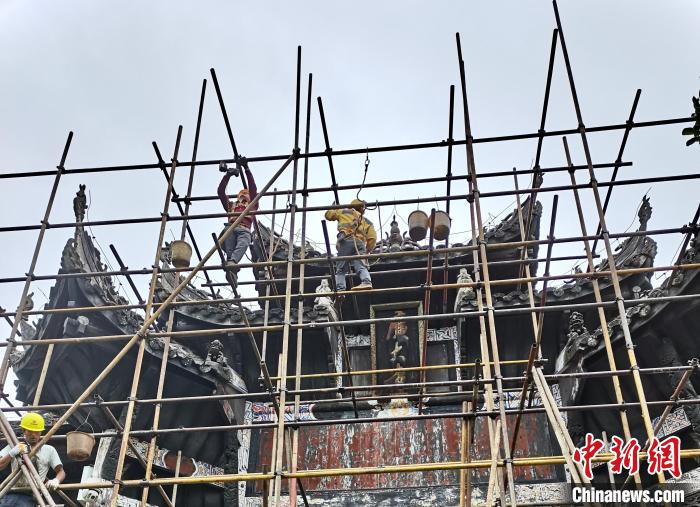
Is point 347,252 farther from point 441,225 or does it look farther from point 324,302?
point 324,302

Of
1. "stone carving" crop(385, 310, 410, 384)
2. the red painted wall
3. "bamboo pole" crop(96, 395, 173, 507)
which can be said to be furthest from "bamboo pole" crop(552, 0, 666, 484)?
"bamboo pole" crop(96, 395, 173, 507)

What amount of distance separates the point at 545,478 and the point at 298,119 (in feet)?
17.9

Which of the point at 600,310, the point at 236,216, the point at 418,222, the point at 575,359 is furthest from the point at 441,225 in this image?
the point at 575,359

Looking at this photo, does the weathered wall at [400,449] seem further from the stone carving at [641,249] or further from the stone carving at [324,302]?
the stone carving at [641,249]

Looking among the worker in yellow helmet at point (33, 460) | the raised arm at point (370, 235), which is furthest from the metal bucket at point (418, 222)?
the worker in yellow helmet at point (33, 460)

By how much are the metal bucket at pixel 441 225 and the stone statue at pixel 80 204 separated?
14.6ft

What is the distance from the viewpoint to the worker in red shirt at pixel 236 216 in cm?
812

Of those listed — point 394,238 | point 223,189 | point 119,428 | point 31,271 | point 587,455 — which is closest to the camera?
point 587,455

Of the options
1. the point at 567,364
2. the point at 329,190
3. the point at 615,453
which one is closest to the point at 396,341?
the point at 567,364

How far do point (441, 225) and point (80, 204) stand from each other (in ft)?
15.0

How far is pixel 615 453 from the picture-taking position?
17.4ft

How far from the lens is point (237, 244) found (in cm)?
863

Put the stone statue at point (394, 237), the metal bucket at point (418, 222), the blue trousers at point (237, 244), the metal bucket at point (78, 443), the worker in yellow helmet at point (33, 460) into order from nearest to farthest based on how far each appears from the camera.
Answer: the worker in yellow helmet at point (33, 460)
the metal bucket at point (78, 443)
the metal bucket at point (418, 222)
the blue trousers at point (237, 244)
the stone statue at point (394, 237)

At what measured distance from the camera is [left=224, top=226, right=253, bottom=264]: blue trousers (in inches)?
333
